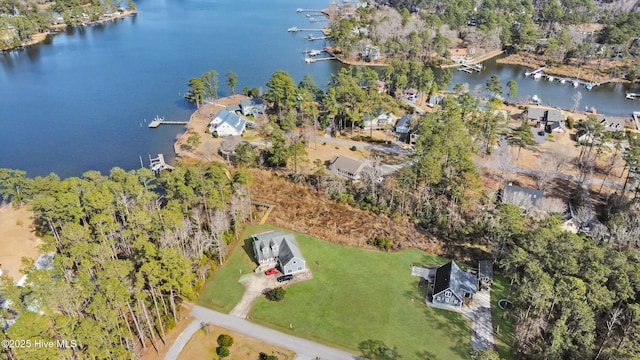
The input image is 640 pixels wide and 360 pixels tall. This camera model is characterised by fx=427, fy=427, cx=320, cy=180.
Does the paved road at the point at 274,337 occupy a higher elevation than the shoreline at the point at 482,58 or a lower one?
lower

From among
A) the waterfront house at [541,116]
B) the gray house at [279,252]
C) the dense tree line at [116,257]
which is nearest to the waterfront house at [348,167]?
the dense tree line at [116,257]

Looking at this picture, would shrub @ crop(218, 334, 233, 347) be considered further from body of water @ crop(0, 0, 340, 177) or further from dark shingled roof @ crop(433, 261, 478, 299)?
body of water @ crop(0, 0, 340, 177)

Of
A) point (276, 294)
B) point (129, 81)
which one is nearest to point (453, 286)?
point (276, 294)

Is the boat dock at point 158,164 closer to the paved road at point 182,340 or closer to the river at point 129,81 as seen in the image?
the river at point 129,81

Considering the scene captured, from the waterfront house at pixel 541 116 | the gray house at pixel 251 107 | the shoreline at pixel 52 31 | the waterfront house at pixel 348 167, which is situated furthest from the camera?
the shoreline at pixel 52 31

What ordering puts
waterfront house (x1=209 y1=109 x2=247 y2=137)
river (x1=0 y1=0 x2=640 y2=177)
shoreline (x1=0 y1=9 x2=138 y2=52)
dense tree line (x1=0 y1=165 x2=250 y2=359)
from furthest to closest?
shoreline (x1=0 y1=9 x2=138 y2=52), waterfront house (x1=209 y1=109 x2=247 y2=137), river (x1=0 y1=0 x2=640 y2=177), dense tree line (x1=0 y1=165 x2=250 y2=359)

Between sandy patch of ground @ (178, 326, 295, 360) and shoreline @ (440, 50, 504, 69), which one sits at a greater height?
shoreline @ (440, 50, 504, 69)

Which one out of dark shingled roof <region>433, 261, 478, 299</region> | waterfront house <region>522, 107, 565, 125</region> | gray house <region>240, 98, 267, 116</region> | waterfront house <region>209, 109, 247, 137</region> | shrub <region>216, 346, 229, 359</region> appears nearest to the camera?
shrub <region>216, 346, 229, 359</region>

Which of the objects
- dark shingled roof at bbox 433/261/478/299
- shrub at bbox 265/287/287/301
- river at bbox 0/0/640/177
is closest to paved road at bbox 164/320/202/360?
shrub at bbox 265/287/287/301
